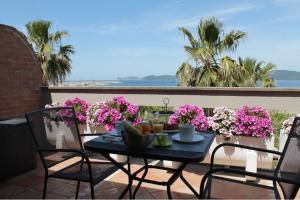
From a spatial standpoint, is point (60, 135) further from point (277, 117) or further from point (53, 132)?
point (277, 117)

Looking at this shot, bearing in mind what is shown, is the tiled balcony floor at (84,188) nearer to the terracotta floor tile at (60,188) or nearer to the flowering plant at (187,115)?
the terracotta floor tile at (60,188)

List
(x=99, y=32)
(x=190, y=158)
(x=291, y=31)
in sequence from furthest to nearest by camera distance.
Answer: (x=99, y=32) → (x=291, y=31) → (x=190, y=158)

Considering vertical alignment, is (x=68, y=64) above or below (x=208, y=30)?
below

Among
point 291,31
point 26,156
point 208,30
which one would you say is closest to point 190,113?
point 26,156

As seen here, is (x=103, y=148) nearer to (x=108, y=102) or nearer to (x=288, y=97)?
(x=108, y=102)

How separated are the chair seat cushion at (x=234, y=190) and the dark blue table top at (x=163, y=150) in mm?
286

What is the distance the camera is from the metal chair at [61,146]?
205cm

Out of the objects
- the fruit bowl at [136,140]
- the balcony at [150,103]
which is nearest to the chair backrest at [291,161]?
the balcony at [150,103]

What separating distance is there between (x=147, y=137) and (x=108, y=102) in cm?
203

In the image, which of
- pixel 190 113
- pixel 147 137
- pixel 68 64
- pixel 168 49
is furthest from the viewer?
pixel 168 49

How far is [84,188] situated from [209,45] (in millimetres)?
6250

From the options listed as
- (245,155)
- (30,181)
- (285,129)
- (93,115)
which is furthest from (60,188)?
(285,129)

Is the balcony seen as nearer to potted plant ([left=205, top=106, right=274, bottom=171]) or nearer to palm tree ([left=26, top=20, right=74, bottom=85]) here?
potted plant ([left=205, top=106, right=274, bottom=171])

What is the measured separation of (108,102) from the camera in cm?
369
